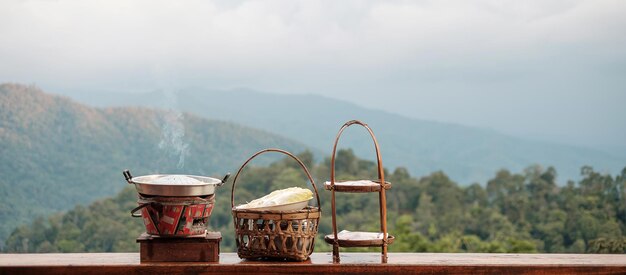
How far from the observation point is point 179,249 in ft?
9.09

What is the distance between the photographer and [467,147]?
64.7ft

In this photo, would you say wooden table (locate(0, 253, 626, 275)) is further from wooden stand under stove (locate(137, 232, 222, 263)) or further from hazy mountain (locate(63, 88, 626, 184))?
hazy mountain (locate(63, 88, 626, 184))

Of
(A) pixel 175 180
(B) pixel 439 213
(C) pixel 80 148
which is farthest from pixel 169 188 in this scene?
(C) pixel 80 148

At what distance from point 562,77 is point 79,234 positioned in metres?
8.98

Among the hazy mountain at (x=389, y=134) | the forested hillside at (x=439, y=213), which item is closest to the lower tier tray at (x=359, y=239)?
the forested hillside at (x=439, y=213)

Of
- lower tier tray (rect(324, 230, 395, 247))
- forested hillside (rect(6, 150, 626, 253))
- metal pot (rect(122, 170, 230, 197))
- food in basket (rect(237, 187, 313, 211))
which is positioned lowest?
forested hillside (rect(6, 150, 626, 253))

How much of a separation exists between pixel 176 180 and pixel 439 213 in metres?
11.1

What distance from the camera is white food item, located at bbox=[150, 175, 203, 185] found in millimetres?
2791

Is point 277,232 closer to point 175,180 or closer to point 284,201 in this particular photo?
point 284,201

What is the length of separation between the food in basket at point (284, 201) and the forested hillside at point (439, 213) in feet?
27.8

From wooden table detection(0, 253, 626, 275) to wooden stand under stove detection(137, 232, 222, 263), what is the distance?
43mm

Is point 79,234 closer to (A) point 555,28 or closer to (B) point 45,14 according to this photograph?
(B) point 45,14

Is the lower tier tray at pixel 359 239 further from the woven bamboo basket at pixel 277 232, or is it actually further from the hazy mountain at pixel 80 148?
the hazy mountain at pixel 80 148

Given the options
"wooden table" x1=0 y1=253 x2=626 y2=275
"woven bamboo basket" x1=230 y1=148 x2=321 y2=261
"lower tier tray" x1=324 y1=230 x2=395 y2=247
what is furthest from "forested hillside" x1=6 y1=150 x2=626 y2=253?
"woven bamboo basket" x1=230 y1=148 x2=321 y2=261
